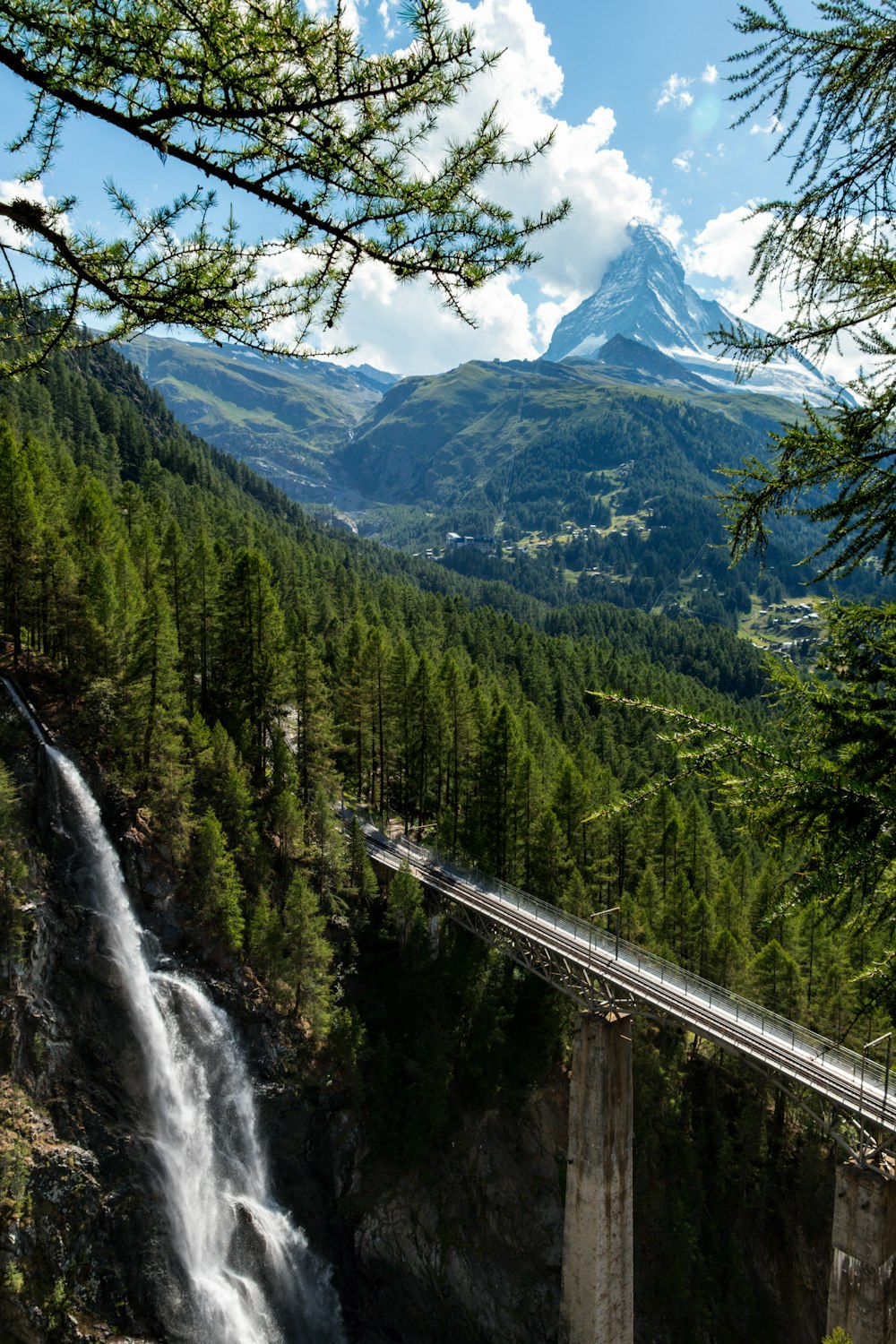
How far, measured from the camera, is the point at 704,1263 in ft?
109

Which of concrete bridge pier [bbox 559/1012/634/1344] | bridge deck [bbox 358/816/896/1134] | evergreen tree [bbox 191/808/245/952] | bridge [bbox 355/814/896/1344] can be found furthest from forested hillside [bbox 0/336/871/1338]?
concrete bridge pier [bbox 559/1012/634/1344]

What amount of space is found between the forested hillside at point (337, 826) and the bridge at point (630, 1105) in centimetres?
350

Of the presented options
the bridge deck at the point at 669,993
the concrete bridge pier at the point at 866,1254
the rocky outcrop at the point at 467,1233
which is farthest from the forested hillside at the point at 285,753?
the rocky outcrop at the point at 467,1233

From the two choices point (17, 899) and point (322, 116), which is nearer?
point (322, 116)

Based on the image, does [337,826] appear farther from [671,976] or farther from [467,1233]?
[467,1233]

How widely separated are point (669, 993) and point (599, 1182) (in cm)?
695

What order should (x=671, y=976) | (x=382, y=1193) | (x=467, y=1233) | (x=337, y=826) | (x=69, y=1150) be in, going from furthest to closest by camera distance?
(x=337, y=826), (x=467, y=1233), (x=382, y=1193), (x=671, y=976), (x=69, y=1150)

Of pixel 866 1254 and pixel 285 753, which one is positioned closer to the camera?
pixel 866 1254

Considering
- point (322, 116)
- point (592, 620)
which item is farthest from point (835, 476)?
point (592, 620)

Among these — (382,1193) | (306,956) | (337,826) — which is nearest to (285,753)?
(337,826)

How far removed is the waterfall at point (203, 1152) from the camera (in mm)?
25047

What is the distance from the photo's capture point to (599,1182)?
2661 cm

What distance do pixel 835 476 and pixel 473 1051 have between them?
33.5 metres

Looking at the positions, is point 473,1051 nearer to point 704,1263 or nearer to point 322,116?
point 704,1263
